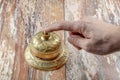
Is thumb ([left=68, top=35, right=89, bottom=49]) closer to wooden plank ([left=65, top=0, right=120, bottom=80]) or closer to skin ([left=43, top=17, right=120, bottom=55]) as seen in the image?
skin ([left=43, top=17, right=120, bottom=55])

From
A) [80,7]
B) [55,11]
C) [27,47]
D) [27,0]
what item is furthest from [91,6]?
[27,47]

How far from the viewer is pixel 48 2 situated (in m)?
1.39

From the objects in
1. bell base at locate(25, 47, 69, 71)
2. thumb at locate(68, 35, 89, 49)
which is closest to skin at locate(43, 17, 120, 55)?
thumb at locate(68, 35, 89, 49)

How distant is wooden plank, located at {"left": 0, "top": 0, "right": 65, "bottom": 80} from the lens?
1069 millimetres

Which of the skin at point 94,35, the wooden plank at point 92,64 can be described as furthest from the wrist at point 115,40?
the wooden plank at point 92,64

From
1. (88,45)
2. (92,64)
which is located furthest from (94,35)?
(92,64)

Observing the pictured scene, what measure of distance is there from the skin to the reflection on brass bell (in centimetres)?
5

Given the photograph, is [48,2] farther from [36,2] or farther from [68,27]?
[68,27]

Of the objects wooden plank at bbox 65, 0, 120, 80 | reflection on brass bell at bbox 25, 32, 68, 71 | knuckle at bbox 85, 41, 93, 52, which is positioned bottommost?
wooden plank at bbox 65, 0, 120, 80

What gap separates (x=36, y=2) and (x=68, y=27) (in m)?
0.44

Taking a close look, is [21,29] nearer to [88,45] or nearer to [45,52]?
[45,52]

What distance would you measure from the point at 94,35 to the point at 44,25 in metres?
0.35

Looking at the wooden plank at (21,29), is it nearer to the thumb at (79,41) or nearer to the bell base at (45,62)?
the bell base at (45,62)

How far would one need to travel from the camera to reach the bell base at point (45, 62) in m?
1.08
